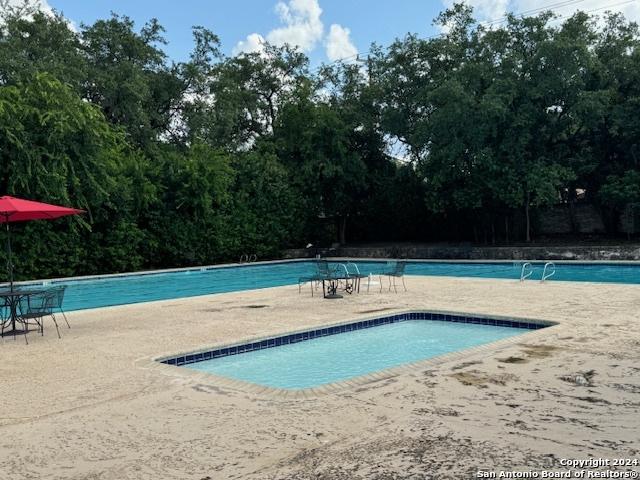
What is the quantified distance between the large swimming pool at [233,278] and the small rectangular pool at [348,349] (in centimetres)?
800

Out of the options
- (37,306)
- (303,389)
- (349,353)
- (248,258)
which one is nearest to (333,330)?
(349,353)

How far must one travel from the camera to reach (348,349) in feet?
27.2

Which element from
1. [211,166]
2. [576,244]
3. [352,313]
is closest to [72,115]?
[211,166]

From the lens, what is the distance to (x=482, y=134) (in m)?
21.9

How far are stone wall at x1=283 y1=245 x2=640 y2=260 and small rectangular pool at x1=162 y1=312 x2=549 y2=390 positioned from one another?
12249 mm

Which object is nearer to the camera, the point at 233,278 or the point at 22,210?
the point at 22,210

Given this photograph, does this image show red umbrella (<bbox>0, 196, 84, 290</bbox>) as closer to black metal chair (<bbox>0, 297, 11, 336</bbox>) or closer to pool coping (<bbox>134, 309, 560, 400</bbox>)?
black metal chair (<bbox>0, 297, 11, 336</bbox>)

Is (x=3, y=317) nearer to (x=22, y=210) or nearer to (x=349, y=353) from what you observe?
(x=22, y=210)

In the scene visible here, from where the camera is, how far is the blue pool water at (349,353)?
A: 707 centimetres

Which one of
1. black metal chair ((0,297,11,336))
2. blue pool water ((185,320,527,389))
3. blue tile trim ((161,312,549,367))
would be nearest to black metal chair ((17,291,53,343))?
black metal chair ((0,297,11,336))

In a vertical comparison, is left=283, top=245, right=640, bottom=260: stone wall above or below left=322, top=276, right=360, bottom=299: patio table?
above

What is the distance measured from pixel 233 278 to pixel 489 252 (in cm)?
959

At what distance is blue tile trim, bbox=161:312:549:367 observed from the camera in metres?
7.26

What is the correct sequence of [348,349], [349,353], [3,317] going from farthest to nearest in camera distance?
[3,317]
[348,349]
[349,353]
